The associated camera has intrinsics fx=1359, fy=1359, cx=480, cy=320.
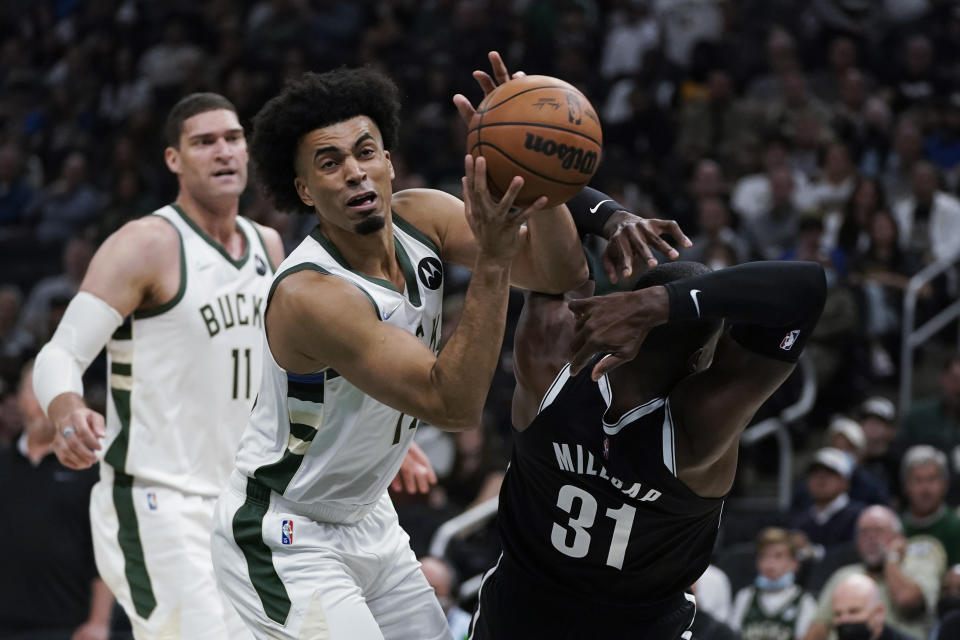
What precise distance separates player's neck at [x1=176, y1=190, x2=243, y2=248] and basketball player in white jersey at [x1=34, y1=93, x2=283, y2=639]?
17 millimetres

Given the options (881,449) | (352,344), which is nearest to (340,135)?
(352,344)

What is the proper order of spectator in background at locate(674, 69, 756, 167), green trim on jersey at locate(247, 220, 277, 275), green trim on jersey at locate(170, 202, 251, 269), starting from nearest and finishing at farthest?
green trim on jersey at locate(170, 202, 251, 269) → green trim on jersey at locate(247, 220, 277, 275) → spectator in background at locate(674, 69, 756, 167)

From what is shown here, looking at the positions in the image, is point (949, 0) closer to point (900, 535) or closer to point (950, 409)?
point (950, 409)

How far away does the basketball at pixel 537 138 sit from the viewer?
3395 mm

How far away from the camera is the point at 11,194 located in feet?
46.1

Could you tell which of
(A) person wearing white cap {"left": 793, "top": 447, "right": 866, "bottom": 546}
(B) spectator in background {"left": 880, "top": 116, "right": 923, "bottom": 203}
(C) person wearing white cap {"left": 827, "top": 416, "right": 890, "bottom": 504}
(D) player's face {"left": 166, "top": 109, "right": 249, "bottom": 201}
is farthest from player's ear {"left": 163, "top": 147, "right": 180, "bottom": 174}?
(B) spectator in background {"left": 880, "top": 116, "right": 923, "bottom": 203}

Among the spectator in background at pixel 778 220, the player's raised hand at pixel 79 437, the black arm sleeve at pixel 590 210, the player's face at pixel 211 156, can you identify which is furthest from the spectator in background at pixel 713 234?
the player's raised hand at pixel 79 437

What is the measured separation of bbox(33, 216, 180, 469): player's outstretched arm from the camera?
4.42 m

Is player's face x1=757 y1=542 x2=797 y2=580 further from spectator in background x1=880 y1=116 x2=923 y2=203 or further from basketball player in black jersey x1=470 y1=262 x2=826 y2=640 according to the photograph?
spectator in background x1=880 y1=116 x2=923 y2=203

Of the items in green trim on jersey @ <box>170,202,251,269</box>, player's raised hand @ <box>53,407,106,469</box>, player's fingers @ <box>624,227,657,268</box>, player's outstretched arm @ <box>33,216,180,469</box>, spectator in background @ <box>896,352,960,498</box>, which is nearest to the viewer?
player's fingers @ <box>624,227,657,268</box>

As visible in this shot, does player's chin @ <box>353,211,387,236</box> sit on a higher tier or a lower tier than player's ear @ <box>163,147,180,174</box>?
lower

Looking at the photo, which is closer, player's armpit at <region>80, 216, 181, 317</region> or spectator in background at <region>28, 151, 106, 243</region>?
player's armpit at <region>80, 216, 181, 317</region>

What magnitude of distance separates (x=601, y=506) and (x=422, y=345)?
0.77m

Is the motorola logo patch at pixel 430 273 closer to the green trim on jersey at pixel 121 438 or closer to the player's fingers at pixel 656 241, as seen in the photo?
the player's fingers at pixel 656 241
